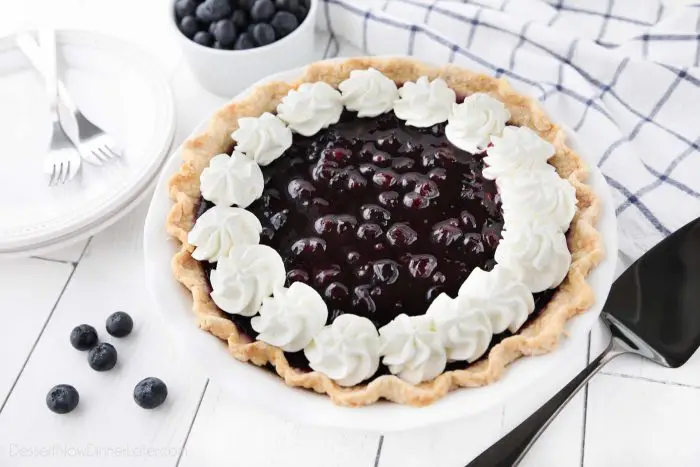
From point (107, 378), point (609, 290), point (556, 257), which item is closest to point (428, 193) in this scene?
point (556, 257)

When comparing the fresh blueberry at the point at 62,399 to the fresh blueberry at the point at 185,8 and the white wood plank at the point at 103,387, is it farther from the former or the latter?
the fresh blueberry at the point at 185,8

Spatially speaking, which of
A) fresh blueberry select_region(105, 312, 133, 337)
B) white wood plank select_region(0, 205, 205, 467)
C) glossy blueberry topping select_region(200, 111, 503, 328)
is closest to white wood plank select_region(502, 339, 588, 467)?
glossy blueberry topping select_region(200, 111, 503, 328)

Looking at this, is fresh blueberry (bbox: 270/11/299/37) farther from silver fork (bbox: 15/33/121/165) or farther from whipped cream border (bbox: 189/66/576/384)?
silver fork (bbox: 15/33/121/165)

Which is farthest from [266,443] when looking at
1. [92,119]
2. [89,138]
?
[92,119]

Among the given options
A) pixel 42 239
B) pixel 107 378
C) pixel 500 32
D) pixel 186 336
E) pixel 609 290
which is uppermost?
pixel 500 32

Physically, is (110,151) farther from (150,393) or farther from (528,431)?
(528,431)

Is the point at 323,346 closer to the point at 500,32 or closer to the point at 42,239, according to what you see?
the point at 42,239
